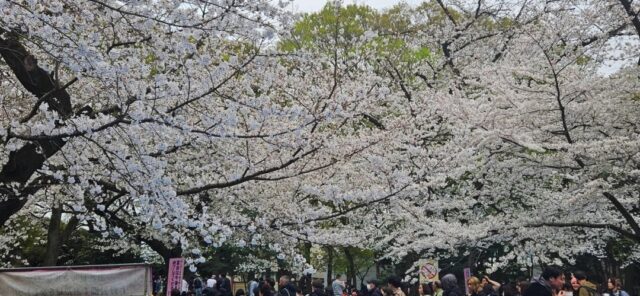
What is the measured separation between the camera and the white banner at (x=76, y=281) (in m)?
8.31

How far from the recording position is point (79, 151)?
6.50 m

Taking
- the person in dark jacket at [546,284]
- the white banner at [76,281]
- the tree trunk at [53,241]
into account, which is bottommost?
the person in dark jacket at [546,284]

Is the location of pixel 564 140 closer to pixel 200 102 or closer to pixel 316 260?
pixel 200 102

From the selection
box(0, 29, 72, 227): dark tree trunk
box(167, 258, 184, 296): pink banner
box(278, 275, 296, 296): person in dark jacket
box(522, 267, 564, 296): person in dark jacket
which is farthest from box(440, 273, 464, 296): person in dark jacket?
box(167, 258, 184, 296): pink banner

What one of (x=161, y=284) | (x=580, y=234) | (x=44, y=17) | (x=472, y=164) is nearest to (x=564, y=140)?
(x=472, y=164)

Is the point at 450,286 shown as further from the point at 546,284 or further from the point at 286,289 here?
the point at 286,289

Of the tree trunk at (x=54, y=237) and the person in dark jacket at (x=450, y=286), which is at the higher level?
the tree trunk at (x=54, y=237)

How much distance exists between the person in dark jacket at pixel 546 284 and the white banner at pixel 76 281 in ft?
17.8

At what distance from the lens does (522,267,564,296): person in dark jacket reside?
6254mm

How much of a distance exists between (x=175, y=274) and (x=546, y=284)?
7581 mm

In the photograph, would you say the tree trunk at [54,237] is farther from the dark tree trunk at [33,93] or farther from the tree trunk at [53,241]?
the dark tree trunk at [33,93]

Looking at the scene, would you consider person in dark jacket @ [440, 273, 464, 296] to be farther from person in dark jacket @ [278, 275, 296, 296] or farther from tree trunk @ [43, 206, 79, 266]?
tree trunk @ [43, 206, 79, 266]

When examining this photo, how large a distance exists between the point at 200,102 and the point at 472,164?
8.26 metres

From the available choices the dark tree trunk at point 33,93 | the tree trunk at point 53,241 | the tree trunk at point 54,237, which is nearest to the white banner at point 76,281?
the dark tree trunk at point 33,93
